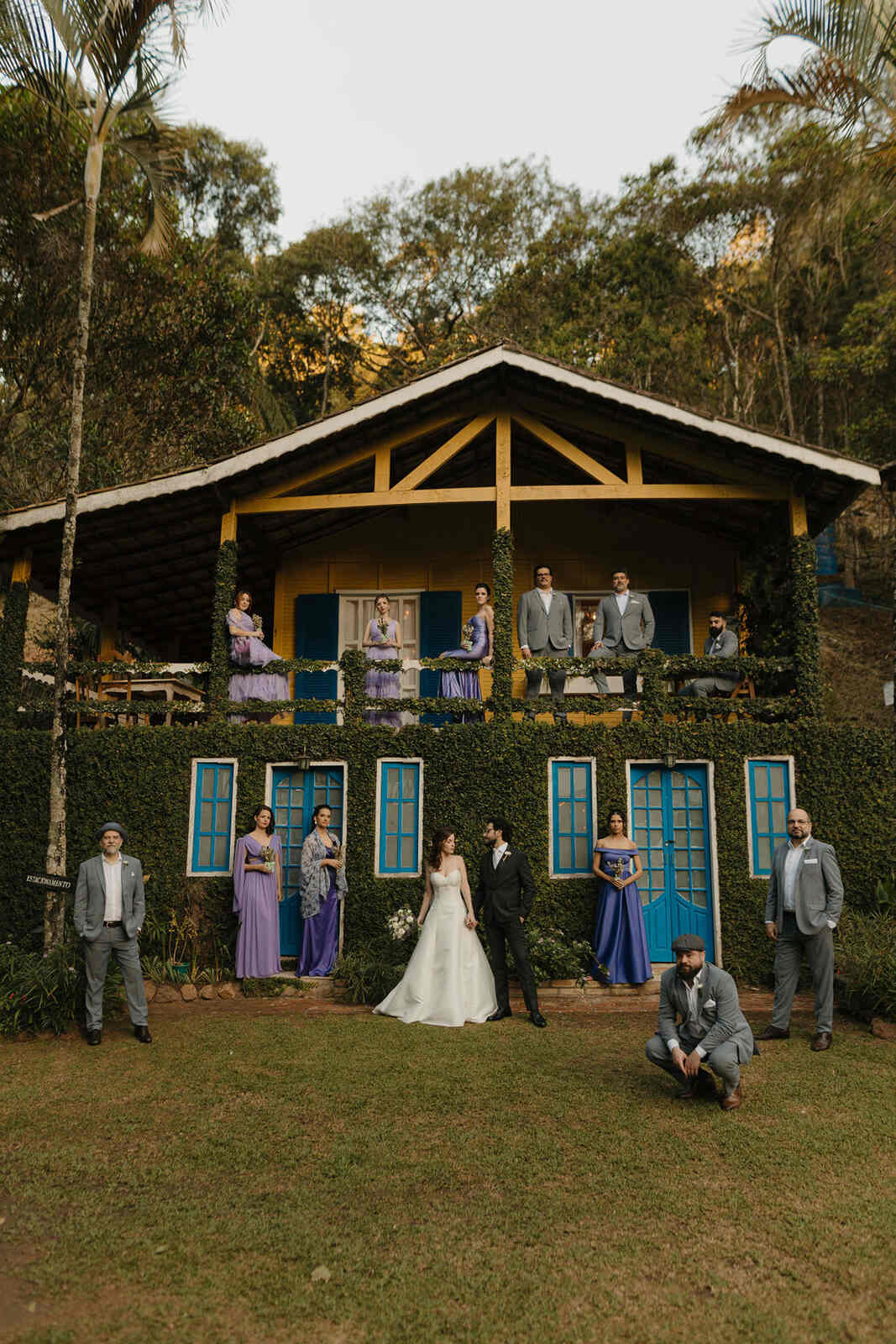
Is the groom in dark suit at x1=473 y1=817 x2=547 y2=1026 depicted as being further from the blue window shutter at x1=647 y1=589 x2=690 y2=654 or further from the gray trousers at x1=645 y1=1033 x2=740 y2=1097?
the blue window shutter at x1=647 y1=589 x2=690 y2=654

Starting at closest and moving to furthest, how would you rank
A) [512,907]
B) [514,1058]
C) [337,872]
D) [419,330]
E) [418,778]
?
1. [514,1058]
2. [512,907]
3. [337,872]
4. [418,778]
5. [419,330]

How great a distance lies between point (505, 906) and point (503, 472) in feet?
19.4

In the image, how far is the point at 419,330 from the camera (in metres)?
33.3

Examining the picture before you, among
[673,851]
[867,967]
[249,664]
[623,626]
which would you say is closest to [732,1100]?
[867,967]

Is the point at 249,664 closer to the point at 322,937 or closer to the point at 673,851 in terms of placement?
the point at 322,937

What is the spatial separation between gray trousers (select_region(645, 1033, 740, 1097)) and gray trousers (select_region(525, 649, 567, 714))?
5493 millimetres

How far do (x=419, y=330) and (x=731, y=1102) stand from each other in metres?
30.2

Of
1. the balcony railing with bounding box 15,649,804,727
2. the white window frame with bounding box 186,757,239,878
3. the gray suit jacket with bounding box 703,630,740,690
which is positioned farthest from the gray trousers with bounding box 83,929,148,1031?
the gray suit jacket with bounding box 703,630,740,690

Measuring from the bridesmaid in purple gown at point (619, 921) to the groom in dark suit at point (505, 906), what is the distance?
1.60 metres

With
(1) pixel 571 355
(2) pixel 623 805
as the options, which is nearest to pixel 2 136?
(1) pixel 571 355

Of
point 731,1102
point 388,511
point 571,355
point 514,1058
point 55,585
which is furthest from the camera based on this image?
point 571,355

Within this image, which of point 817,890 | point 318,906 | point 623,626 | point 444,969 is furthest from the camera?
point 623,626

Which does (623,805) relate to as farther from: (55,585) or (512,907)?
(55,585)

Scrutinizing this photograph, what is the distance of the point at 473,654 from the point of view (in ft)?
→ 41.7
